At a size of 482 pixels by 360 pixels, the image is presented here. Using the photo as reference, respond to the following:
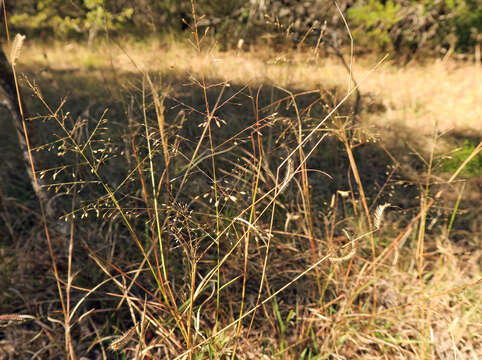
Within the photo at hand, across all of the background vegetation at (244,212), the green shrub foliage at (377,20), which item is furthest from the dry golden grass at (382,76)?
the green shrub foliage at (377,20)

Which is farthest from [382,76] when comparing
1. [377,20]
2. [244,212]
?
[244,212]

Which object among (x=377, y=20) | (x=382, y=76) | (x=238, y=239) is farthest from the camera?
(x=377, y=20)

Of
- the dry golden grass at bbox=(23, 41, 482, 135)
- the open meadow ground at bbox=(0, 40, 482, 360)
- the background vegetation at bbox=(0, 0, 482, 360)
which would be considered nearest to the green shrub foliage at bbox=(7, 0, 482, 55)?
the dry golden grass at bbox=(23, 41, 482, 135)

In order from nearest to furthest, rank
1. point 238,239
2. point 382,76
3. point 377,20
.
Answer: point 238,239 < point 382,76 < point 377,20

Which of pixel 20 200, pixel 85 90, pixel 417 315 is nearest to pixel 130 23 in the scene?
pixel 85 90

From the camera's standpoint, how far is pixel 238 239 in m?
0.90

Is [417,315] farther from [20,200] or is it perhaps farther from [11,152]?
[11,152]

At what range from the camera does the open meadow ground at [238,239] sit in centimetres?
79

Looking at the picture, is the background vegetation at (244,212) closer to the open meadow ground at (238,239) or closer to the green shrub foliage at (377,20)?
the open meadow ground at (238,239)

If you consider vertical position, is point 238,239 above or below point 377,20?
below

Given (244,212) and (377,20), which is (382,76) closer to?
(377,20)

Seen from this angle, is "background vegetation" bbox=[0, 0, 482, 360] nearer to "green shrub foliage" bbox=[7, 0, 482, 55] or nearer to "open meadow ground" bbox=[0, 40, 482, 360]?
"open meadow ground" bbox=[0, 40, 482, 360]

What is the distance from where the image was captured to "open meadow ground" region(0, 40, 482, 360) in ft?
2.59

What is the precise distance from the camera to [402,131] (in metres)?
2.45
